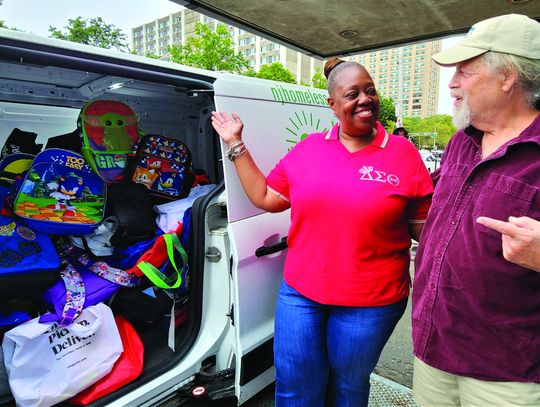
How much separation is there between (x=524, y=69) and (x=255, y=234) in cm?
128

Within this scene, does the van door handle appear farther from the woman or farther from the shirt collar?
the shirt collar

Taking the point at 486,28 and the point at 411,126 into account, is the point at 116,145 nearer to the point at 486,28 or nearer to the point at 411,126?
the point at 486,28

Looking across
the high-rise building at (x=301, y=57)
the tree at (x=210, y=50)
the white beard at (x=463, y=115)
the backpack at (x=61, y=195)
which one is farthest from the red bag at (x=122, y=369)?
the high-rise building at (x=301, y=57)

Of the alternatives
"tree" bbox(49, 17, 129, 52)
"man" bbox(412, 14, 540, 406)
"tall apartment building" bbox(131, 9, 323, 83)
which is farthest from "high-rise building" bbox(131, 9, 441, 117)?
"man" bbox(412, 14, 540, 406)

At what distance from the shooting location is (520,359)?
43.6 inches

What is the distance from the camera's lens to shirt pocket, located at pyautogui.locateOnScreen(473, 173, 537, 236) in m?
1.05

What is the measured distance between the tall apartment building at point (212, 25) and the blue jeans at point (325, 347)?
45541 millimetres

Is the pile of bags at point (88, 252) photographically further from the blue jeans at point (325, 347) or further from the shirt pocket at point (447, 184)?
the shirt pocket at point (447, 184)

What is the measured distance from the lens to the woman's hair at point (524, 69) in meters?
1.11

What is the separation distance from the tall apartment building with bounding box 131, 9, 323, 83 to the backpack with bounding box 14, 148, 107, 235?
45.0 m

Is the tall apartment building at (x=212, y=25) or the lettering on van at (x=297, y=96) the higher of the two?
the tall apartment building at (x=212, y=25)

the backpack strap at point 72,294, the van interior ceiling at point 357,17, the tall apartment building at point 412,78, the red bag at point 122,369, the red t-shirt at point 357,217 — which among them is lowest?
the red bag at point 122,369

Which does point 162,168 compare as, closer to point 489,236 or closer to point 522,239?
point 489,236

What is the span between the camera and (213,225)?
1973mm
